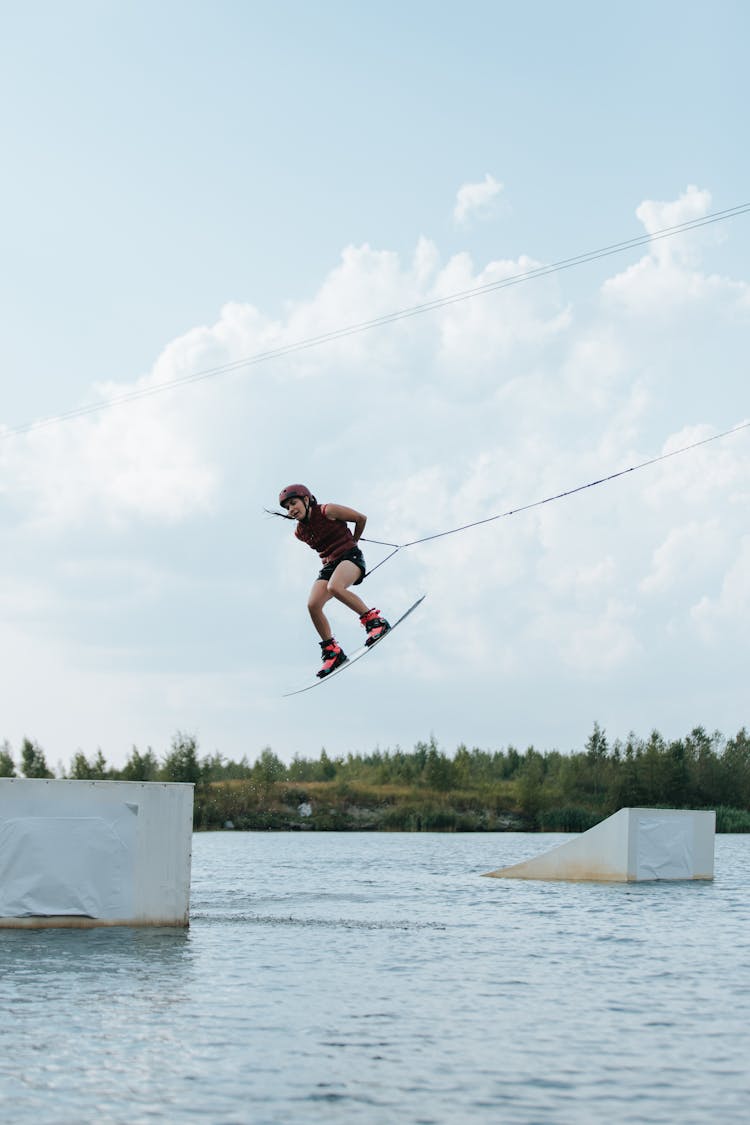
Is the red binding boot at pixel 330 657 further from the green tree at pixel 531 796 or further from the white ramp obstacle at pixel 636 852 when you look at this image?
the green tree at pixel 531 796

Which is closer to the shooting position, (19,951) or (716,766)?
(19,951)

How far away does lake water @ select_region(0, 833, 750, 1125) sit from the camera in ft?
29.4

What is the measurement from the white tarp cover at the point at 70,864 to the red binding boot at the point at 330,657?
3622mm

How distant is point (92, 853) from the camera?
17.7 meters

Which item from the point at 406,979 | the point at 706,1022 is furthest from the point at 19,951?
the point at 706,1022

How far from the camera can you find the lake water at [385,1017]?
29.4 feet

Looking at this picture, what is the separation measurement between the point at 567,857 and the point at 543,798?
4388 cm

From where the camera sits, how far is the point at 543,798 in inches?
2936

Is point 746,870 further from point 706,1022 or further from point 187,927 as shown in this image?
point 706,1022

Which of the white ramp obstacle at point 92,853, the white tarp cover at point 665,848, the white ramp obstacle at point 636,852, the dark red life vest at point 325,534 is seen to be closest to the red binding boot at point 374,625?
the dark red life vest at point 325,534

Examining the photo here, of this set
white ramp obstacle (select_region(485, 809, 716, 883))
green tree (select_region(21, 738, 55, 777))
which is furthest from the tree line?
white ramp obstacle (select_region(485, 809, 716, 883))

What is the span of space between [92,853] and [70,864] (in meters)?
0.31

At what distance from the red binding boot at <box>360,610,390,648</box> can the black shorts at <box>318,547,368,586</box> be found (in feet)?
1.40

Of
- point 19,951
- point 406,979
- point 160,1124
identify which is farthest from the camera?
point 19,951
